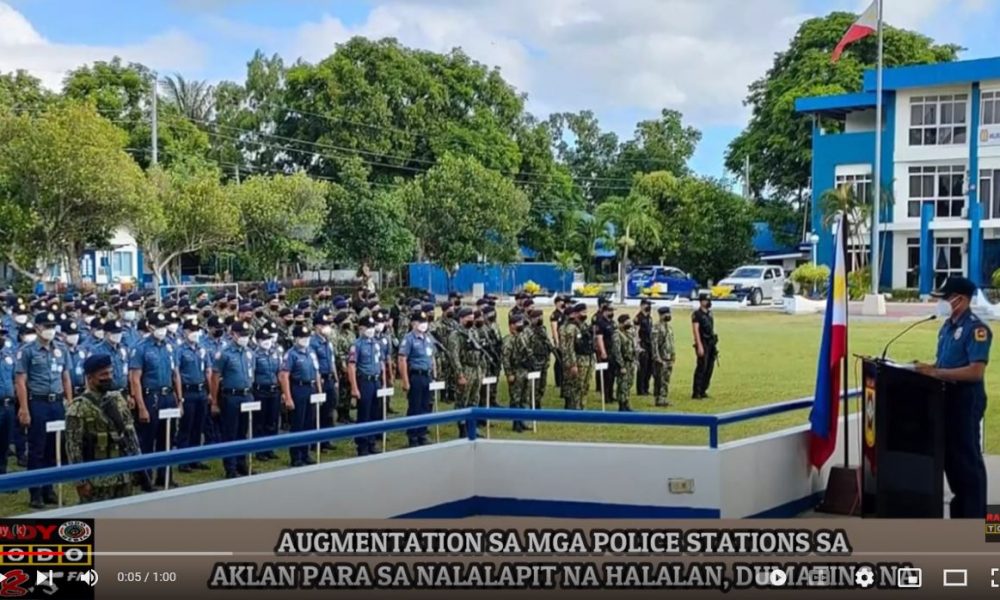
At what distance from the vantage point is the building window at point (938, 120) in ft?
122

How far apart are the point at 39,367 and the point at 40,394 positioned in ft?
0.81

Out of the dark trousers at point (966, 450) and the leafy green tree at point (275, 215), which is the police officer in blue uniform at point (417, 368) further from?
the leafy green tree at point (275, 215)

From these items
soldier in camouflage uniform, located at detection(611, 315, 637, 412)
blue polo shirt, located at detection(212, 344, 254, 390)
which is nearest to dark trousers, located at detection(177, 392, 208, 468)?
blue polo shirt, located at detection(212, 344, 254, 390)

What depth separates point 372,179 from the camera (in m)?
46.4

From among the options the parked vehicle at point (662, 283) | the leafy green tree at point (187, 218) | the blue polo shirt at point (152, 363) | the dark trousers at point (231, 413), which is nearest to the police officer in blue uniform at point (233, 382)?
the dark trousers at point (231, 413)

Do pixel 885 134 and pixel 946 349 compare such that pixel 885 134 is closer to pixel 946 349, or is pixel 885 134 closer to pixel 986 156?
pixel 986 156

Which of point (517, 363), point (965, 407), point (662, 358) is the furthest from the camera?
point (662, 358)

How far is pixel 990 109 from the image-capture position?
36688 mm

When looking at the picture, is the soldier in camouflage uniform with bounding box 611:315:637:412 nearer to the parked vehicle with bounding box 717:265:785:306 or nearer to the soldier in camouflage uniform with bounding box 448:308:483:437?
the soldier in camouflage uniform with bounding box 448:308:483:437

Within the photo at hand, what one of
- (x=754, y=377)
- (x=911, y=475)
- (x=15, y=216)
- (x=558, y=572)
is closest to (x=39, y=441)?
(x=558, y=572)

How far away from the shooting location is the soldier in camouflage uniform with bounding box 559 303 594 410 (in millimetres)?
13500

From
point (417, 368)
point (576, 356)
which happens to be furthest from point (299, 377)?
point (576, 356)

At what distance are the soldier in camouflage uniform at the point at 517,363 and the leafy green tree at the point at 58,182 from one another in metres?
15.2

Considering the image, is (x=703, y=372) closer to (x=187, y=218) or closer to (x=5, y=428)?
(x=5, y=428)
